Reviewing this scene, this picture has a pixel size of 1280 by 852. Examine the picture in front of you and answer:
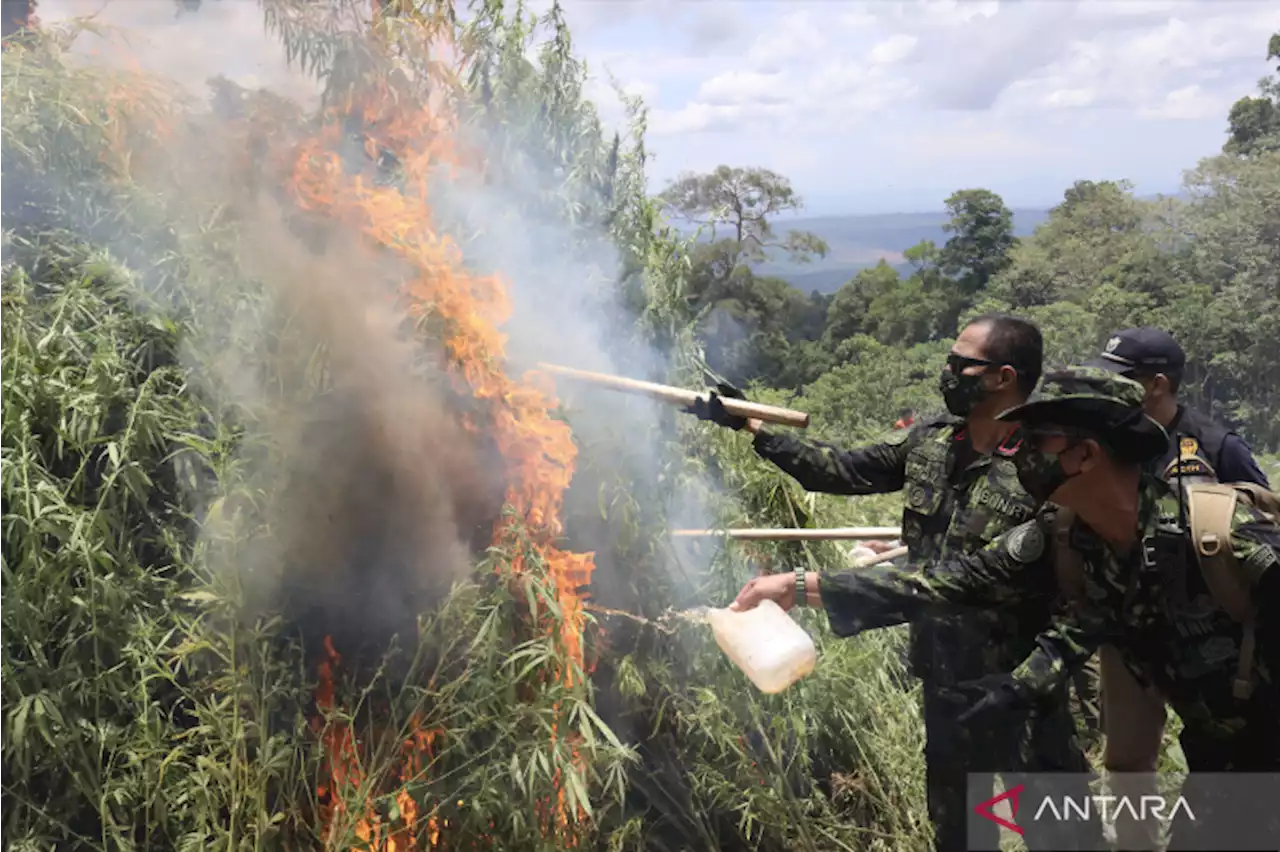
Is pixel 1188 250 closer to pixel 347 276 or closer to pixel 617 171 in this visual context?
pixel 617 171

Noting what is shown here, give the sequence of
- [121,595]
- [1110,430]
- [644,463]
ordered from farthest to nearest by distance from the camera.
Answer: [644,463] → [121,595] → [1110,430]

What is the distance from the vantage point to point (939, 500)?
10.7 feet

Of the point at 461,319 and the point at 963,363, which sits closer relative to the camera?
the point at 963,363

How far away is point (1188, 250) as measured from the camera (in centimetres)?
2339

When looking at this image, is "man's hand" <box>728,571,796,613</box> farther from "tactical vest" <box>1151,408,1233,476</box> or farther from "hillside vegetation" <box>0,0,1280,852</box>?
"tactical vest" <box>1151,408,1233,476</box>

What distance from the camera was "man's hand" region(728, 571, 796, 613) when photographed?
2887 millimetres

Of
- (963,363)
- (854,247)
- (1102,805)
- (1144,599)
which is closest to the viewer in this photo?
(1144,599)

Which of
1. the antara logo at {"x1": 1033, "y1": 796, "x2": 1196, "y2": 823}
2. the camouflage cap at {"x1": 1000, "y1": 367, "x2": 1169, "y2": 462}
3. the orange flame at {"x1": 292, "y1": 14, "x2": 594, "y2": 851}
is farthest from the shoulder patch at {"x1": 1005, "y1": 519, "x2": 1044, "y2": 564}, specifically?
the orange flame at {"x1": 292, "y1": 14, "x2": 594, "y2": 851}

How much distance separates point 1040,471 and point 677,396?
61.9 inches

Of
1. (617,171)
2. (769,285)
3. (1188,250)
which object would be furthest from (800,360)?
(617,171)

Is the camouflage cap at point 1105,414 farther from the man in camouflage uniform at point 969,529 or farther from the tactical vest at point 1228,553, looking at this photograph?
the man in camouflage uniform at point 969,529

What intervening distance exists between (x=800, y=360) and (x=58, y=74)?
21.9 meters

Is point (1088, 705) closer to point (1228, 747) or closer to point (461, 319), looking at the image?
point (1228, 747)

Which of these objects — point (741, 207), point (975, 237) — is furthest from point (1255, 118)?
point (741, 207)
